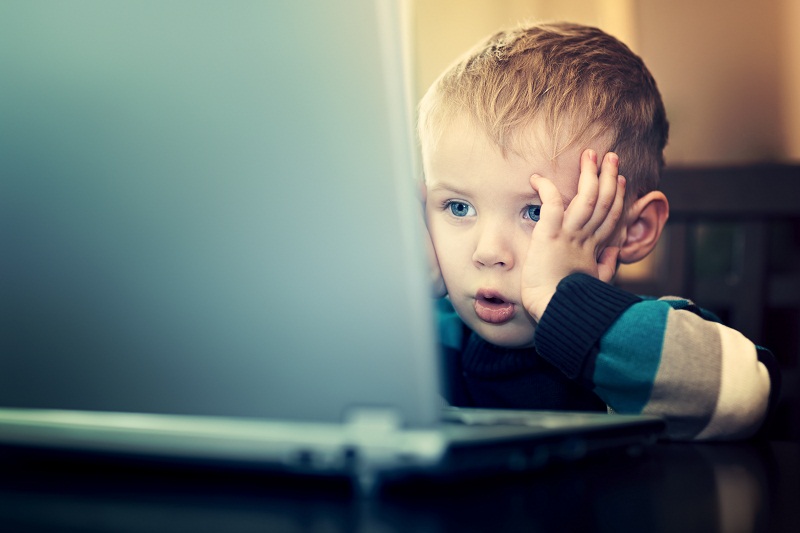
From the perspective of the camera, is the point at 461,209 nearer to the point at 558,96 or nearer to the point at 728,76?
the point at 558,96

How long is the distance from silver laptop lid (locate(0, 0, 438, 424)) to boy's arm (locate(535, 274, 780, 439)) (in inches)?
15.8

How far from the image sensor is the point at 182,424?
17.2 inches

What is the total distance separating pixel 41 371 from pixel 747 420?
0.61 m

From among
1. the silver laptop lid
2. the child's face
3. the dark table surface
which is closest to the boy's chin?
the child's face

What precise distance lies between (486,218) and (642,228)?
9.0 inches

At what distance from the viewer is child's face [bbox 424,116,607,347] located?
0.91 metres

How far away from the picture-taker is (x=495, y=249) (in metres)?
0.90

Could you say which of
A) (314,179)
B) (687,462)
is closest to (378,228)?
(314,179)

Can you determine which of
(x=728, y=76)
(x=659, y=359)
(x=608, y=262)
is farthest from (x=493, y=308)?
(x=728, y=76)

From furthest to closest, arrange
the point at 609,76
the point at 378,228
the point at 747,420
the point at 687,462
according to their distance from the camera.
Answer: the point at 609,76
the point at 747,420
the point at 687,462
the point at 378,228

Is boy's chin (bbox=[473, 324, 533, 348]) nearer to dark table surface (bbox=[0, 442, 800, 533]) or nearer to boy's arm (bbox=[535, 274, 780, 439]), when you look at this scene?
boy's arm (bbox=[535, 274, 780, 439])

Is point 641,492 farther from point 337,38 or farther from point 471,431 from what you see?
point 337,38

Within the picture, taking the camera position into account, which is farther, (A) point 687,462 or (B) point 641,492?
(A) point 687,462

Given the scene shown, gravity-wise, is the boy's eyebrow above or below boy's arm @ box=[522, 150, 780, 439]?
above
